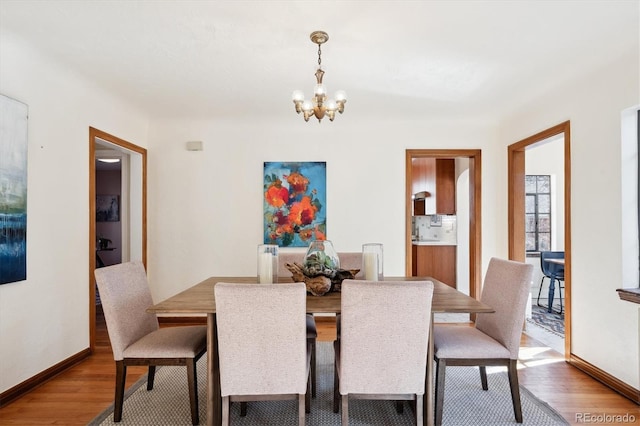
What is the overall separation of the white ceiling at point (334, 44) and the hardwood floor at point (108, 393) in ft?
7.88

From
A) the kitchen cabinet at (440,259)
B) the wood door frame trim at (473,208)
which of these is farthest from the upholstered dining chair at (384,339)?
the kitchen cabinet at (440,259)

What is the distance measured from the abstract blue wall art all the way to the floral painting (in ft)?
7.33

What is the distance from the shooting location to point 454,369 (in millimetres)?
2809

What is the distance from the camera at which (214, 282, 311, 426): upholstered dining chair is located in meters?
1.60

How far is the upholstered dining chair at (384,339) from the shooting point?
1.62m

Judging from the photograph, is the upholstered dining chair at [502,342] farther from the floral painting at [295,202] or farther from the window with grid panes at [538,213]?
the window with grid panes at [538,213]

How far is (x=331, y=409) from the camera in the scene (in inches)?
86.4

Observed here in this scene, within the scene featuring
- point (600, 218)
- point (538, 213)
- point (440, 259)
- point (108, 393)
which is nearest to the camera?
point (108, 393)

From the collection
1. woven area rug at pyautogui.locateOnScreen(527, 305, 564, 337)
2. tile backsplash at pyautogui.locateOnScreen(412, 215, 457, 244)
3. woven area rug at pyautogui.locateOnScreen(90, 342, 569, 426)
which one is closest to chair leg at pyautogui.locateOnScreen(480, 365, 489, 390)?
woven area rug at pyautogui.locateOnScreen(90, 342, 569, 426)

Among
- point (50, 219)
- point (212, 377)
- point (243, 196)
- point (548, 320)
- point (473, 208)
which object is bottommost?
point (548, 320)

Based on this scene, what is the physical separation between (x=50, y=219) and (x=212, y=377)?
192 cm

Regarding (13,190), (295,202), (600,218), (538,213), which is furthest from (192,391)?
(538,213)

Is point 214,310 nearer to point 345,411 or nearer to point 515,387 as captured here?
point 345,411

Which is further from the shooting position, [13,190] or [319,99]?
[13,190]
